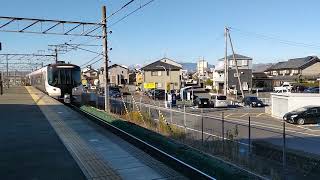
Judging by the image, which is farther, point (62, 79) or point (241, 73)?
point (241, 73)

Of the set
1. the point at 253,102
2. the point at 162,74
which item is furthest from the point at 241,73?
the point at 253,102

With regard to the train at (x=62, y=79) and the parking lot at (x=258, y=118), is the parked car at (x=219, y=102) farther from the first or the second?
the train at (x=62, y=79)

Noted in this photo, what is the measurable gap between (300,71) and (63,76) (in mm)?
69097

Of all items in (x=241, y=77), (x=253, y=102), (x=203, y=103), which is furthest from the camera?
(x=241, y=77)

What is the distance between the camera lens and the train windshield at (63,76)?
3500 cm

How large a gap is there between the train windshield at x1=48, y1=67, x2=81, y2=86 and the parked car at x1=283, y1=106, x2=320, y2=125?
59.4 ft

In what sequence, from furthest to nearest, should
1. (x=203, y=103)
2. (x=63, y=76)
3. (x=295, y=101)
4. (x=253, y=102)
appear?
(x=253, y=102) < (x=203, y=103) < (x=295, y=101) < (x=63, y=76)

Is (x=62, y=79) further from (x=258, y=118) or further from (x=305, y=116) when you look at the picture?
(x=305, y=116)

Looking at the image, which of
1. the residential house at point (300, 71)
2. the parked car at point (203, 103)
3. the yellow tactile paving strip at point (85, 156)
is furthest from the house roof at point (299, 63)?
the yellow tactile paving strip at point (85, 156)

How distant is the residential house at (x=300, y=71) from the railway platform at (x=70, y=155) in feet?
248

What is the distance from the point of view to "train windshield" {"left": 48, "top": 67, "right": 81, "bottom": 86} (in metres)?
35.0

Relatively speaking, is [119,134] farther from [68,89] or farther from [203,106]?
[203,106]

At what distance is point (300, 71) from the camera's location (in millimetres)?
91812

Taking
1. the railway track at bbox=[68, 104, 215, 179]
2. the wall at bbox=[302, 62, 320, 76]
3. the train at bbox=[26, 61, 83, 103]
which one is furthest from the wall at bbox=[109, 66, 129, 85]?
the railway track at bbox=[68, 104, 215, 179]
